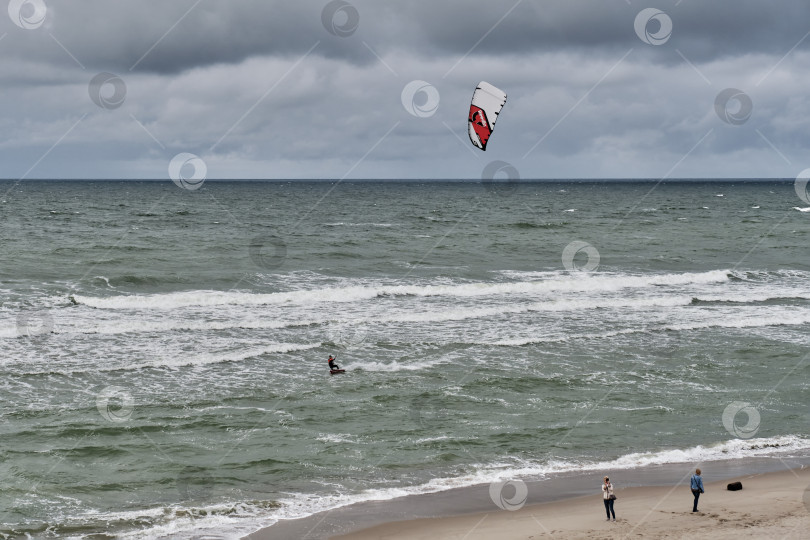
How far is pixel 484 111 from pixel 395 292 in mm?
19507

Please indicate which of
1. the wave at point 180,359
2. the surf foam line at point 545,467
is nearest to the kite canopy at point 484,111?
the surf foam line at point 545,467

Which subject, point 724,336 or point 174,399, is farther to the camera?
point 724,336

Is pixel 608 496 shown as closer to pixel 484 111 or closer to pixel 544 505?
pixel 544 505

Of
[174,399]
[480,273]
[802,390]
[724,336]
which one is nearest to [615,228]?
[480,273]

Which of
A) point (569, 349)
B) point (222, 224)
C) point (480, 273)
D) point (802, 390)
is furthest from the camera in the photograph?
point (222, 224)

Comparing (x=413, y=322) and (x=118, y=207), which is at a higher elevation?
(x=118, y=207)

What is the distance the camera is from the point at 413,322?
104 feet

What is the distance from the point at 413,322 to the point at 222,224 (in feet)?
149

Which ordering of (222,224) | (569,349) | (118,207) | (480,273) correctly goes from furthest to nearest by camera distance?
(118,207)
(222,224)
(480,273)
(569,349)

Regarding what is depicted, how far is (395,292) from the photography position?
122 feet

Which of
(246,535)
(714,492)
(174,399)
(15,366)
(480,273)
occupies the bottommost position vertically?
(246,535)

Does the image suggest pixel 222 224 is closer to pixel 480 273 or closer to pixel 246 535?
pixel 480 273

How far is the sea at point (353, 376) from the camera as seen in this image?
16.9 m

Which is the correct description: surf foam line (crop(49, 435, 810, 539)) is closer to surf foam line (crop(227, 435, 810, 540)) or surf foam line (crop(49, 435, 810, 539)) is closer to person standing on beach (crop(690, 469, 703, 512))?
surf foam line (crop(227, 435, 810, 540))
